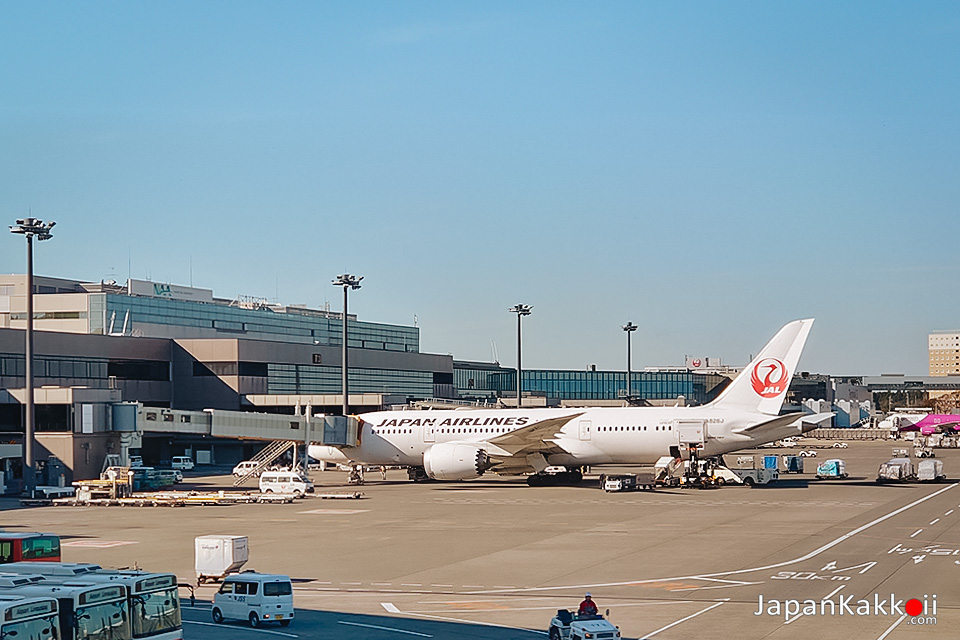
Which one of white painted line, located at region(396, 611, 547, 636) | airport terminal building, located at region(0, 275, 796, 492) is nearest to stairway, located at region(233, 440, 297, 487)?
airport terminal building, located at region(0, 275, 796, 492)

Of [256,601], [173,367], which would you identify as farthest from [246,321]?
[256,601]

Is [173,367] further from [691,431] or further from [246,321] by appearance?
[691,431]

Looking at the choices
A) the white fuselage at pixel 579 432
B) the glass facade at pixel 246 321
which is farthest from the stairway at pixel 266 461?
the glass facade at pixel 246 321

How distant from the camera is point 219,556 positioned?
30422 millimetres

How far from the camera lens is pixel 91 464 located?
65.6 meters

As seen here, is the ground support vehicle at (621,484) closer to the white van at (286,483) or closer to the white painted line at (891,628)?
the white van at (286,483)

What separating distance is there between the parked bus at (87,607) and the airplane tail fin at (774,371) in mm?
45962

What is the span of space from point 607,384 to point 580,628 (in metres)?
144

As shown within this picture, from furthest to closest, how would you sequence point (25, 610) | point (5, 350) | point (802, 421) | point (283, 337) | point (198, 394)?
point (283, 337) < point (198, 394) < point (5, 350) < point (802, 421) < point (25, 610)

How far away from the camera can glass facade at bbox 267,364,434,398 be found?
9988 centimetres

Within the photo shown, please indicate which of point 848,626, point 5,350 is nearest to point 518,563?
point 848,626

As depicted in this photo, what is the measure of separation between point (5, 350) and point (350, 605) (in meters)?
65.3

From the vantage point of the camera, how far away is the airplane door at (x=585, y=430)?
63.3 meters

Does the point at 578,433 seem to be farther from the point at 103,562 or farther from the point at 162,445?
the point at 162,445
